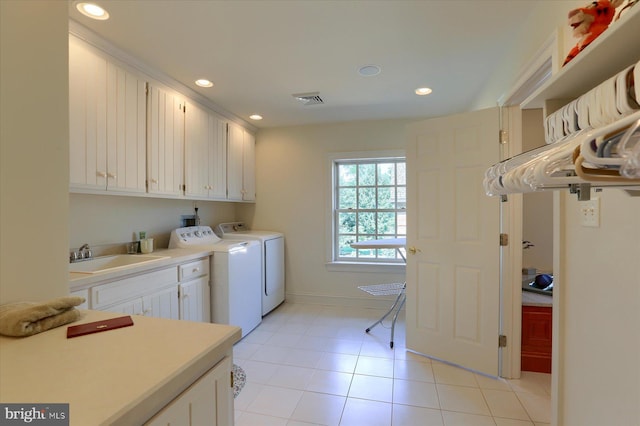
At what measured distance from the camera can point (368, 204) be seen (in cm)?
407

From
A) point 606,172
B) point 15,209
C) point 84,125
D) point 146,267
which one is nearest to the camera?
point 606,172

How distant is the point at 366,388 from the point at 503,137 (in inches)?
83.5

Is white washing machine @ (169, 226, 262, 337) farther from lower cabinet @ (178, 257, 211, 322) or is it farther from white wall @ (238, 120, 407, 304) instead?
white wall @ (238, 120, 407, 304)

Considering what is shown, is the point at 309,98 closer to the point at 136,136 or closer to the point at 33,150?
the point at 136,136

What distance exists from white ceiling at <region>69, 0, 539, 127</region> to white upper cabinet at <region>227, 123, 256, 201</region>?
629 millimetres

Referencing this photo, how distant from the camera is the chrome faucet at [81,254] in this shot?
2109mm

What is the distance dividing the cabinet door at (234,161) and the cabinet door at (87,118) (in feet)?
5.15

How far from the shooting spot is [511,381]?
221 cm

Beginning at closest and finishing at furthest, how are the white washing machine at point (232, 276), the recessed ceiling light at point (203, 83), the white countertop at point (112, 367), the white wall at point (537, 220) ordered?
the white countertop at point (112, 367), the recessed ceiling light at point (203, 83), the white washing machine at point (232, 276), the white wall at point (537, 220)

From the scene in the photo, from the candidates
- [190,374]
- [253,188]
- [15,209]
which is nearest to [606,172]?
[190,374]

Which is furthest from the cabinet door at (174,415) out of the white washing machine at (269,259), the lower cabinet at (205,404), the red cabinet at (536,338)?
the white washing machine at (269,259)

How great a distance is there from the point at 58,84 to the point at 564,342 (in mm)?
2373

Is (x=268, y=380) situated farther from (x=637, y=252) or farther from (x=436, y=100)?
(x=436, y=100)

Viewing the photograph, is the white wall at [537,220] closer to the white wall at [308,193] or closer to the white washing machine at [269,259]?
the white wall at [308,193]
